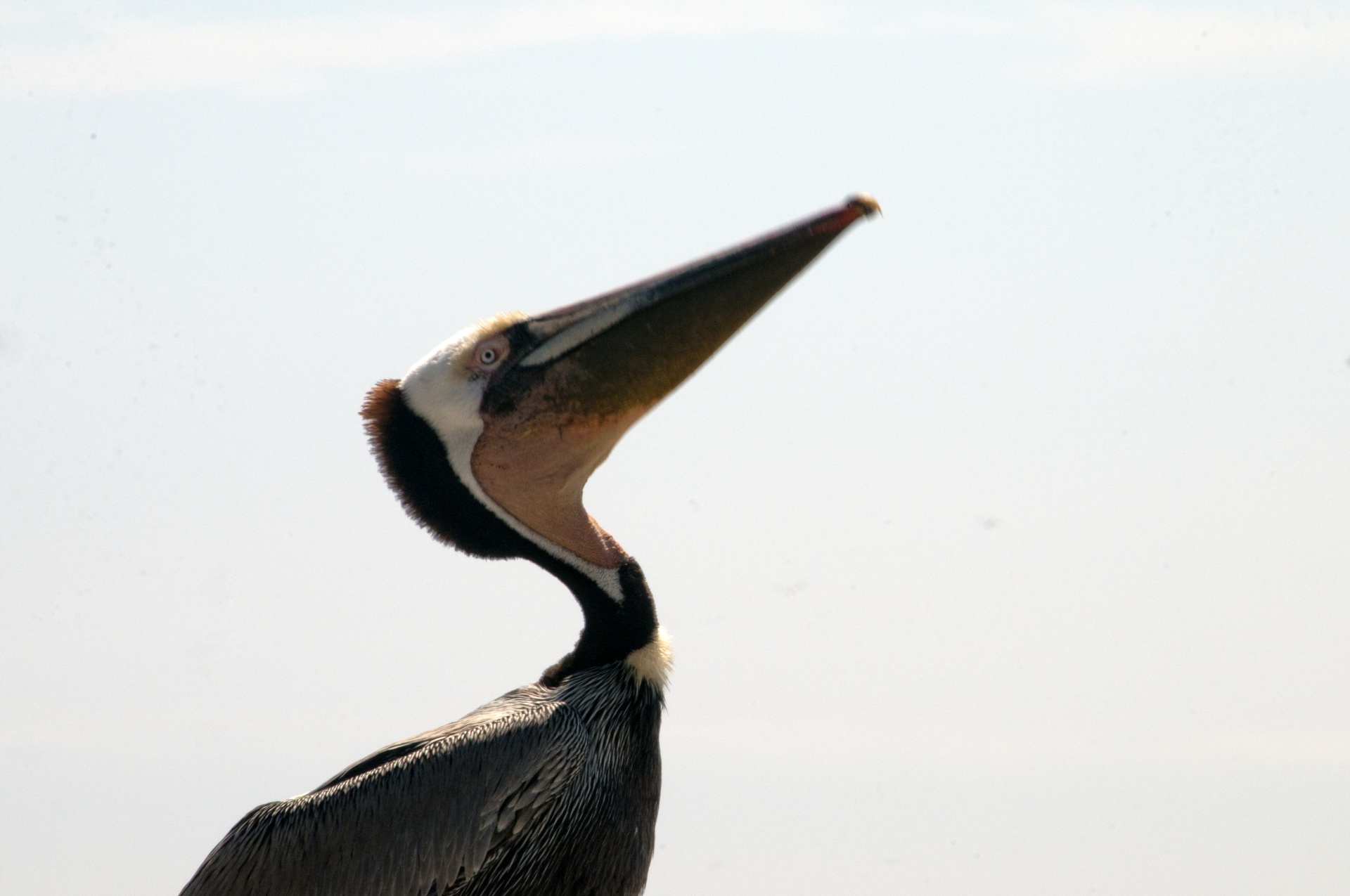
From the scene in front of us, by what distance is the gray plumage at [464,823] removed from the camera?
8484mm

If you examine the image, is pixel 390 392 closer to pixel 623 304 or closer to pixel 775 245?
pixel 623 304

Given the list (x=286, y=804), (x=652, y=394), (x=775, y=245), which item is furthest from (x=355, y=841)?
(x=775, y=245)

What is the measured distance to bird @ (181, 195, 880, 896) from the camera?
8.52 metres

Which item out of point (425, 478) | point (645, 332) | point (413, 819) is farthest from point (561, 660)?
point (645, 332)

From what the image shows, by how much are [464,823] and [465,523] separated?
1243 millimetres

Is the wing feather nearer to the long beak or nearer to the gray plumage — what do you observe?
the gray plumage

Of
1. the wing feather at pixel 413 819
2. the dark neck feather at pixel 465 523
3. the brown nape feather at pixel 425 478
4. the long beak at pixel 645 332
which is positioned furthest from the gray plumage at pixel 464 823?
the long beak at pixel 645 332

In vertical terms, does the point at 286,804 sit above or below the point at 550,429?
below

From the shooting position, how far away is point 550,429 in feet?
29.3

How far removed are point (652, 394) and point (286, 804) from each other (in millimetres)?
2101

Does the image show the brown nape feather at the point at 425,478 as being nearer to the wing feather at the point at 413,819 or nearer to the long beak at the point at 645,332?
the long beak at the point at 645,332

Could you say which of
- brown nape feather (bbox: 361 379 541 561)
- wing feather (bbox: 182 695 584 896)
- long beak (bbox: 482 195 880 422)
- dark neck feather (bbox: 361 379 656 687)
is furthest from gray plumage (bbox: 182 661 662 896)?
long beak (bbox: 482 195 880 422)

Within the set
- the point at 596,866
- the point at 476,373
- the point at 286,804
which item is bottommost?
the point at 596,866

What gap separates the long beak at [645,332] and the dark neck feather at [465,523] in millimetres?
324
